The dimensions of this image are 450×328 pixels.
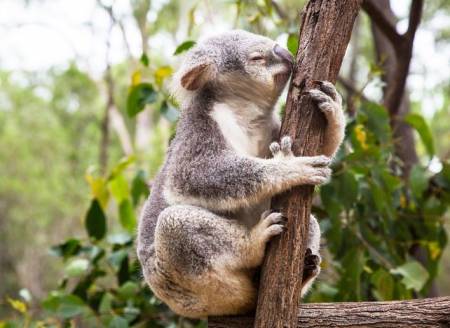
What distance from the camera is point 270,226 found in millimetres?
2645

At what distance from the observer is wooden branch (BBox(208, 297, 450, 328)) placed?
2.73 meters

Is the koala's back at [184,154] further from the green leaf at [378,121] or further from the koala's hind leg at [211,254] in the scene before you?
the green leaf at [378,121]

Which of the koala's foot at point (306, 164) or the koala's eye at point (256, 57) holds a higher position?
the koala's eye at point (256, 57)

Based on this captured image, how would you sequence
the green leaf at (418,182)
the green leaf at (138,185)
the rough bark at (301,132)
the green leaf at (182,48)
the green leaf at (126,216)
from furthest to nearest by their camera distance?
1. the green leaf at (126,216)
2. the green leaf at (138,185)
3. the green leaf at (418,182)
4. the green leaf at (182,48)
5. the rough bark at (301,132)

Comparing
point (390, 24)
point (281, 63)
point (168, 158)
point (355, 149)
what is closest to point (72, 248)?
point (168, 158)

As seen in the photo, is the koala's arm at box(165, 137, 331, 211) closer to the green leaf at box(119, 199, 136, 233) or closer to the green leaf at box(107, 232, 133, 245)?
the green leaf at box(107, 232, 133, 245)

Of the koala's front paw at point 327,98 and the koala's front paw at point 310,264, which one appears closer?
the koala's front paw at point 327,98

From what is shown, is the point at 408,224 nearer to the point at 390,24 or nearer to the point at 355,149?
the point at 355,149

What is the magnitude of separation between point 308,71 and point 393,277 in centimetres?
213

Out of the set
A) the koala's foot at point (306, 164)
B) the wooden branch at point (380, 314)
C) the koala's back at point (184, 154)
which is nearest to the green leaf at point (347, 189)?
the koala's back at point (184, 154)

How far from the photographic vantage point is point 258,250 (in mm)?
2783

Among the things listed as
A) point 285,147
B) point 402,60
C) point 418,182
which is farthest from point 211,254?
point 402,60

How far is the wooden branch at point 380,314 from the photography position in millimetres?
2727

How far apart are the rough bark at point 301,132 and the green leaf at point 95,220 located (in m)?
2.43
